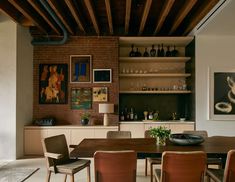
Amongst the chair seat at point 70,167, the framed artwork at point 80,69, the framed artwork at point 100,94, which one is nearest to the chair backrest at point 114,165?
the chair seat at point 70,167

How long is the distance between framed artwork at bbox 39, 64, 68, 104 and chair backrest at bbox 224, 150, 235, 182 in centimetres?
432

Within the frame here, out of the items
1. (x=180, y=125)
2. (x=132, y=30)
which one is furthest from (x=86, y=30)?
(x=180, y=125)

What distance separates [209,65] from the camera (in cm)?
584

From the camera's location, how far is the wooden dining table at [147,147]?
2.91 meters

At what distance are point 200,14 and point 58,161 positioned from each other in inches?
144

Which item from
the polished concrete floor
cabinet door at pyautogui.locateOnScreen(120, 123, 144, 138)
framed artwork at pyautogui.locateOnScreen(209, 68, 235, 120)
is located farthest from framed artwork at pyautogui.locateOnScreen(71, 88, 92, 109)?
framed artwork at pyautogui.locateOnScreen(209, 68, 235, 120)

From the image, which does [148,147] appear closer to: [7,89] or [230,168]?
[230,168]

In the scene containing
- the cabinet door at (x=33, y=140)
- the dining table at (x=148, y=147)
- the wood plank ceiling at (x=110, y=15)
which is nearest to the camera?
the dining table at (x=148, y=147)

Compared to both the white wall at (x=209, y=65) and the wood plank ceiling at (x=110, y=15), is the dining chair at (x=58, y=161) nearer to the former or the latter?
the wood plank ceiling at (x=110, y=15)

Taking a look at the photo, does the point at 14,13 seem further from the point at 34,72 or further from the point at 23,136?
the point at 23,136

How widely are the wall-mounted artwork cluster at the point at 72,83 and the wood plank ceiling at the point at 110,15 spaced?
0.80 m

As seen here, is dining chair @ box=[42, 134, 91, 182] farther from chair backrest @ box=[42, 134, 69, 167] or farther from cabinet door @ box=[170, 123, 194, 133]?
cabinet door @ box=[170, 123, 194, 133]

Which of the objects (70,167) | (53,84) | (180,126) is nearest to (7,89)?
(53,84)

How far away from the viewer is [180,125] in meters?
5.82
